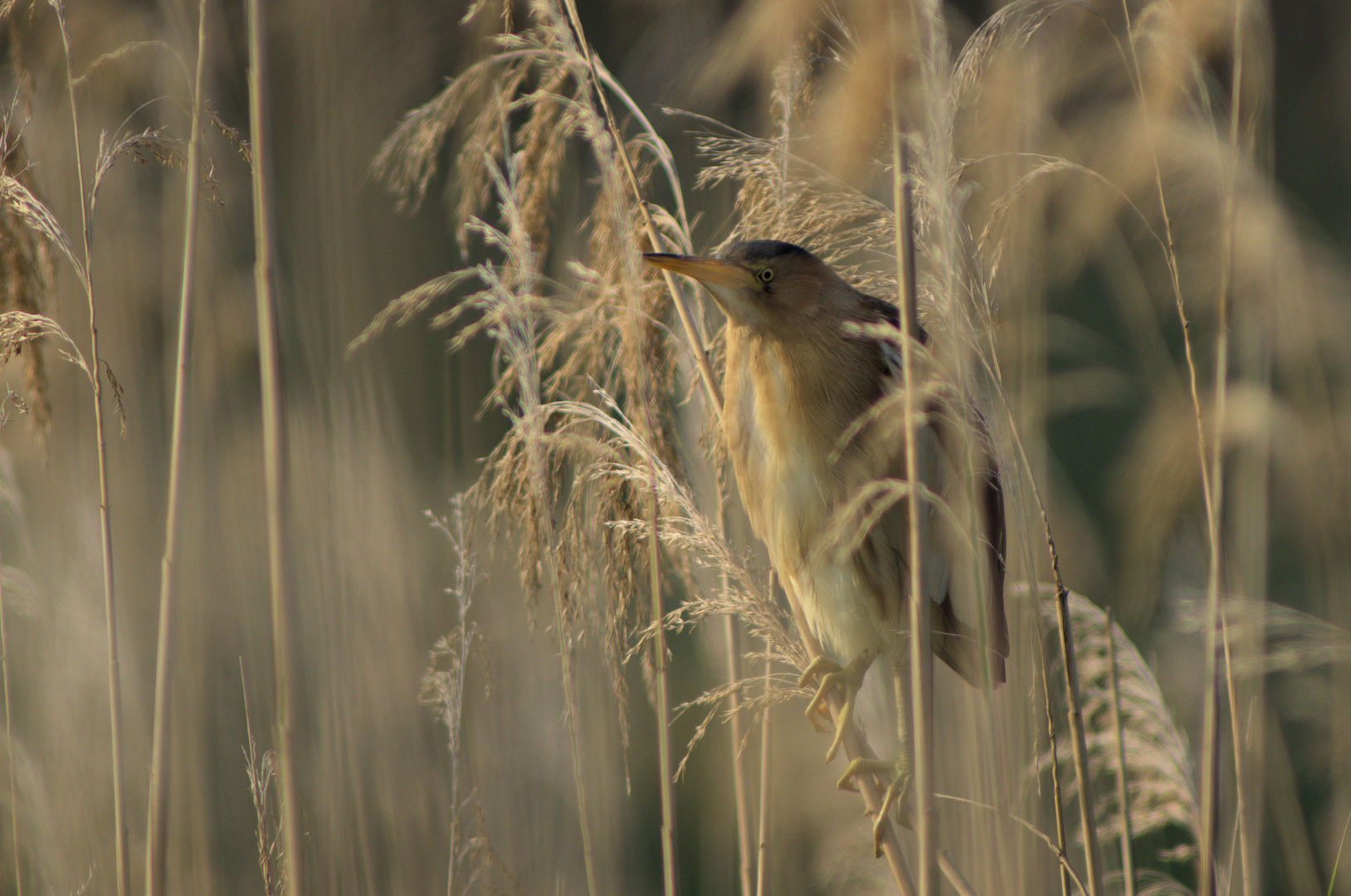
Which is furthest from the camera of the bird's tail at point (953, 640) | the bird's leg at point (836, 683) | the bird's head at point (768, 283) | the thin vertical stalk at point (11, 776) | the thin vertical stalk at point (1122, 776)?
the bird's tail at point (953, 640)

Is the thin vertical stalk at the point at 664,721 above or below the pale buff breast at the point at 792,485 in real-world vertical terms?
below

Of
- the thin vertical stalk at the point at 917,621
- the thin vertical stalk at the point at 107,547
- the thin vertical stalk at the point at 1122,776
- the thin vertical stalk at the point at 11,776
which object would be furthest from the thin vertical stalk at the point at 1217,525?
the thin vertical stalk at the point at 11,776

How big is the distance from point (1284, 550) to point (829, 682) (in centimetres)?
446

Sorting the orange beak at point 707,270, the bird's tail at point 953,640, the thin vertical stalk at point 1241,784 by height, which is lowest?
the thin vertical stalk at point 1241,784

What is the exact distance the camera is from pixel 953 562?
1906mm

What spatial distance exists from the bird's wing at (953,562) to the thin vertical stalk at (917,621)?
56 cm

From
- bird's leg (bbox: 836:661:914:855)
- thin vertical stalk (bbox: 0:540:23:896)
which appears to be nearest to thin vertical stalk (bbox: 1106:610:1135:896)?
bird's leg (bbox: 836:661:914:855)

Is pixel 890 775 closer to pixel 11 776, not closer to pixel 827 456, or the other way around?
pixel 827 456

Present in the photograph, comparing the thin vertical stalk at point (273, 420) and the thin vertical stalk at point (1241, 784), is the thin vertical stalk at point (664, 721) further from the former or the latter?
the thin vertical stalk at point (1241, 784)

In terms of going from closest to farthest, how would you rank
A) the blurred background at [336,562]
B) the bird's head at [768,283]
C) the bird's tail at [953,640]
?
the bird's head at [768,283] → the bird's tail at [953,640] → the blurred background at [336,562]

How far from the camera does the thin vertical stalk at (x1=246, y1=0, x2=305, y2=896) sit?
0.97 meters

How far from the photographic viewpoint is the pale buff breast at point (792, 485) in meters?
1.81

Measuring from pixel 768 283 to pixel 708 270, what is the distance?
20 centimetres

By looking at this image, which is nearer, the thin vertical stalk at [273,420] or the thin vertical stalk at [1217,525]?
the thin vertical stalk at [273,420]
